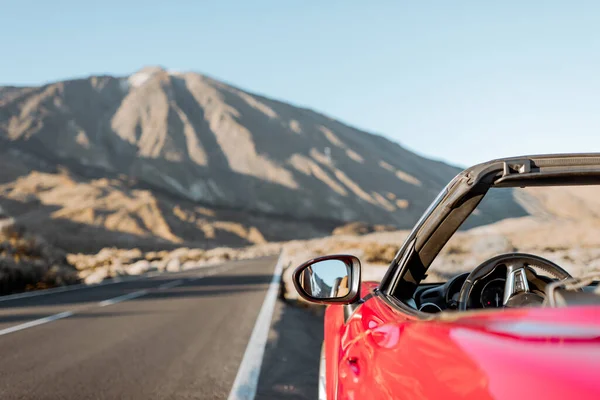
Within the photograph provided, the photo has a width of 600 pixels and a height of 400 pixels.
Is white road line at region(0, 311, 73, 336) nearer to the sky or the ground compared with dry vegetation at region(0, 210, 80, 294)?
nearer to the sky

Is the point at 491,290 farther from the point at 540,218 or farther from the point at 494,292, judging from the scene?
the point at 540,218

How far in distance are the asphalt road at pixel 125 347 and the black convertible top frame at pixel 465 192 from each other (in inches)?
114

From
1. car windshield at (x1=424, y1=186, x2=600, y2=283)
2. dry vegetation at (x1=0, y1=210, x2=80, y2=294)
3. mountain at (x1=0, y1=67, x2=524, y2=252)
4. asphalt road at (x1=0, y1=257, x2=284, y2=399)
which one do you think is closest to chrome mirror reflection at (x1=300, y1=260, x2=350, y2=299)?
car windshield at (x1=424, y1=186, x2=600, y2=283)

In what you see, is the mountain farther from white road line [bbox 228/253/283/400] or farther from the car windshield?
the car windshield

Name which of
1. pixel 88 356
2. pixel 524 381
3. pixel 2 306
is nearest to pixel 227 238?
pixel 2 306

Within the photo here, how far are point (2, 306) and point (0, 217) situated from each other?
92.6 feet

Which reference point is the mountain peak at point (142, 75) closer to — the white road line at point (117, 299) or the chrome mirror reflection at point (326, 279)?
the white road line at point (117, 299)

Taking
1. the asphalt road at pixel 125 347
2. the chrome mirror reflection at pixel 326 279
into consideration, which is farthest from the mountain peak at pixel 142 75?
the chrome mirror reflection at pixel 326 279

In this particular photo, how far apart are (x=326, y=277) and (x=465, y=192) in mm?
Answer: 1092

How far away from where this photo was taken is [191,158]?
11056cm

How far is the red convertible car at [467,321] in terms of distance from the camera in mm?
1136

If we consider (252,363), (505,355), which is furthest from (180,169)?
(505,355)

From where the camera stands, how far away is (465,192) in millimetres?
2227

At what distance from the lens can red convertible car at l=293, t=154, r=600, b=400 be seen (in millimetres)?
1136
